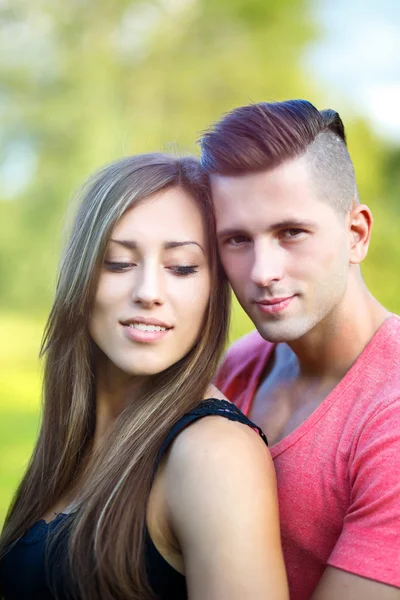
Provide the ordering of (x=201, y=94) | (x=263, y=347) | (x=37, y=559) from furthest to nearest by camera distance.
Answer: (x=201, y=94), (x=263, y=347), (x=37, y=559)

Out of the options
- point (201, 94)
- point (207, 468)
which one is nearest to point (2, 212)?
point (201, 94)

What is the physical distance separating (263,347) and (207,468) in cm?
115

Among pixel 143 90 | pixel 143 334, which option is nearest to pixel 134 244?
pixel 143 334

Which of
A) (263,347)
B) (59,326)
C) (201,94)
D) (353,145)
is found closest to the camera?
(59,326)

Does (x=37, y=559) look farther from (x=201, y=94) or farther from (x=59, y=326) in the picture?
(x=201, y=94)

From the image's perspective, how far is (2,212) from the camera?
50.2 ft

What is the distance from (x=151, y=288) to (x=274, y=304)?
0.40m

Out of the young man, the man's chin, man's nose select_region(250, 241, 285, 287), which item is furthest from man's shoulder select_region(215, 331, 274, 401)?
man's nose select_region(250, 241, 285, 287)

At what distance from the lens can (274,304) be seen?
232 cm

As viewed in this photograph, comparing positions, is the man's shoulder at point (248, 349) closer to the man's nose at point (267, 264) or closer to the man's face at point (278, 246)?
the man's face at point (278, 246)

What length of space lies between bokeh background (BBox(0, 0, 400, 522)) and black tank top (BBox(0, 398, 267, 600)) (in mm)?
11076

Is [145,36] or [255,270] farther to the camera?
[145,36]

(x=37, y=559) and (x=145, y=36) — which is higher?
(x=145, y=36)

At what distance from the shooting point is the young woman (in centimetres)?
185
